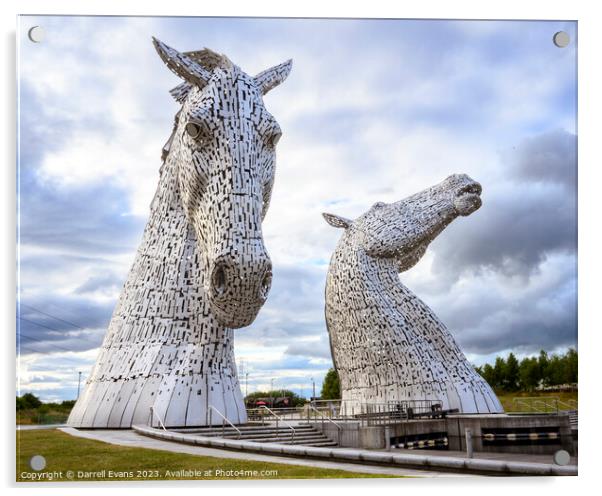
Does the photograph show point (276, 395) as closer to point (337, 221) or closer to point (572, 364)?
point (337, 221)

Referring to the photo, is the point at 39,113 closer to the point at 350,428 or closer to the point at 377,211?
the point at 350,428

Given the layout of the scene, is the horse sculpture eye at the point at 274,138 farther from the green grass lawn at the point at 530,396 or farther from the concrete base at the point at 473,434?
the green grass lawn at the point at 530,396

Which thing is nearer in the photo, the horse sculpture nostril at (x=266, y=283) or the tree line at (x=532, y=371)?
the horse sculpture nostril at (x=266, y=283)

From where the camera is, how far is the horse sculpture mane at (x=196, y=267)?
7637 millimetres

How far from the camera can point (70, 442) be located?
7.46 m

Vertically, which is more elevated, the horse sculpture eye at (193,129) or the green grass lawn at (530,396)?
the horse sculpture eye at (193,129)

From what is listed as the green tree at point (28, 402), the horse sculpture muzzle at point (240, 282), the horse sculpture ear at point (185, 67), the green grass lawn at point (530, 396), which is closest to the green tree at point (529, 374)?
the green grass lawn at point (530, 396)

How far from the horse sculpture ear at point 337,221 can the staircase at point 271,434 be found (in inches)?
325

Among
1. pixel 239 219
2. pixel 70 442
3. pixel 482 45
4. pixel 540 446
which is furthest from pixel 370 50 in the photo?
pixel 540 446

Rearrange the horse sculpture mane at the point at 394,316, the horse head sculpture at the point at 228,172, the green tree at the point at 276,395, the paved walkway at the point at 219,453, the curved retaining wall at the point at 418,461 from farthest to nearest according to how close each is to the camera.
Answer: the green tree at the point at 276,395 < the horse sculpture mane at the point at 394,316 < the horse head sculpture at the point at 228,172 < the paved walkway at the point at 219,453 < the curved retaining wall at the point at 418,461

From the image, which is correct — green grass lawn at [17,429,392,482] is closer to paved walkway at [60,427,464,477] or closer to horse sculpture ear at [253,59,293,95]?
paved walkway at [60,427,464,477]

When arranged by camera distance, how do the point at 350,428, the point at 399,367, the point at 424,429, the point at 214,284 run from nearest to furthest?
the point at 214,284
the point at 350,428
the point at 424,429
the point at 399,367

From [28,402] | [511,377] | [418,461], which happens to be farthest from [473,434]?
[28,402]

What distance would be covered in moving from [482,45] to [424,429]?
6.88 metres
